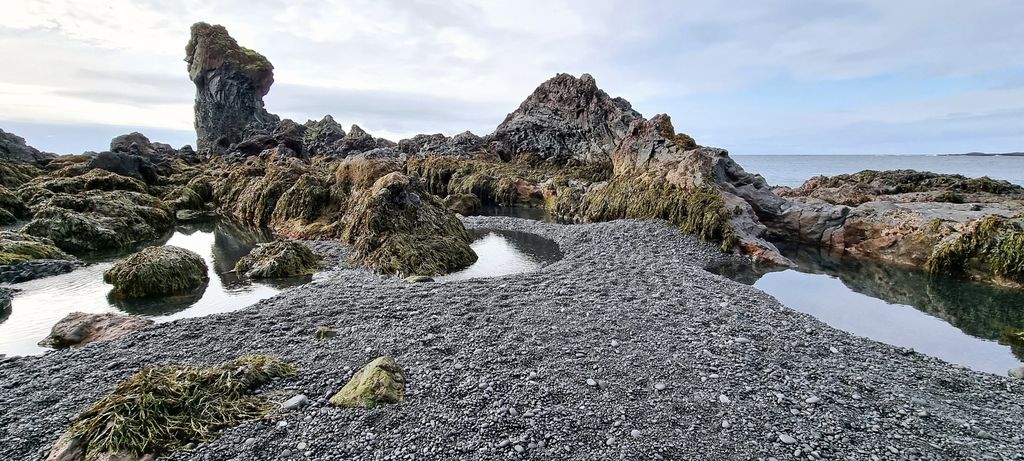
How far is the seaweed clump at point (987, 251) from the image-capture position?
12008mm

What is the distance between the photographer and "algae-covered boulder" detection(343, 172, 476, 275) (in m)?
13.3

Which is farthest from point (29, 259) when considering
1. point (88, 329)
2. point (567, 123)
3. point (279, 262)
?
point (567, 123)

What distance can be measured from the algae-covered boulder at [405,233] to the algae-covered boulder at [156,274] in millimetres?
4134

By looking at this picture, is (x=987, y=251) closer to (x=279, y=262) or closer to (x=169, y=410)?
(x=169, y=410)

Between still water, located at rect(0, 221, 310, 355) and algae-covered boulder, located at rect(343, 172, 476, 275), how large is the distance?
2.43 meters

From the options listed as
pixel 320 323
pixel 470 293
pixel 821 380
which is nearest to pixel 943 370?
pixel 821 380

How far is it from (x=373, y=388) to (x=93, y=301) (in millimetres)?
8783

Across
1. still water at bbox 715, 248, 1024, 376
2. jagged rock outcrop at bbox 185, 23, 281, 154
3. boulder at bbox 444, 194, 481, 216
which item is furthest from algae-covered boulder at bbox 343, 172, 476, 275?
jagged rock outcrop at bbox 185, 23, 281, 154

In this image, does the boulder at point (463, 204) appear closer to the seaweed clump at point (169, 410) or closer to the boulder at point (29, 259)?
the boulder at point (29, 259)

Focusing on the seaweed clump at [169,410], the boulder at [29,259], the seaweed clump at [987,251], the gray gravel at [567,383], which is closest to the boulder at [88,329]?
the gray gravel at [567,383]

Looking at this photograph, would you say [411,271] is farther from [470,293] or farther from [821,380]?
[821,380]

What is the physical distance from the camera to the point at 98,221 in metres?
17.1

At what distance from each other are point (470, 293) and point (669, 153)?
55.6ft

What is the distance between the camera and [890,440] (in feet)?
16.4
